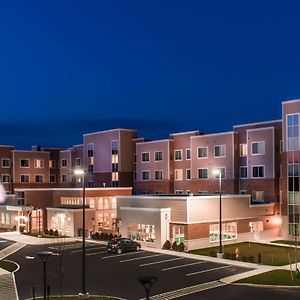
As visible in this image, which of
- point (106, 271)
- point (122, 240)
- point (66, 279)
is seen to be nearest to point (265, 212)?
point (122, 240)

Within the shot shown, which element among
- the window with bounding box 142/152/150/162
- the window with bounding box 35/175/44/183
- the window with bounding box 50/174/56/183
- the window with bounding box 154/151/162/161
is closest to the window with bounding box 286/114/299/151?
the window with bounding box 154/151/162/161

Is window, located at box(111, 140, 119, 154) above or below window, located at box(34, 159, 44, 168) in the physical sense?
above

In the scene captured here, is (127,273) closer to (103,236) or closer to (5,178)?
Answer: (103,236)

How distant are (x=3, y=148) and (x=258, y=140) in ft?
166

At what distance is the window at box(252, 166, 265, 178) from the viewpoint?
5740cm

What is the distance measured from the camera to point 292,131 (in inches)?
1954

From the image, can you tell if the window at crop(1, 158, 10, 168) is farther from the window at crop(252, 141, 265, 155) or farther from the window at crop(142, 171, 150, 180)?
the window at crop(252, 141, 265, 155)

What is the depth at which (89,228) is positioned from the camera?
56.2 metres

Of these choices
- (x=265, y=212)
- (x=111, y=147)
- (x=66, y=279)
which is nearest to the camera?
(x=66, y=279)

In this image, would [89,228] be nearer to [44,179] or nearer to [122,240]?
[122,240]

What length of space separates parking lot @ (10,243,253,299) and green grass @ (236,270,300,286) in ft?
6.99

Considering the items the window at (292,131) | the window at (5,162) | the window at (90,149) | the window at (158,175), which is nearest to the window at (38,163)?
the window at (5,162)

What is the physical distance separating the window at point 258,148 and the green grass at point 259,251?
13.7m

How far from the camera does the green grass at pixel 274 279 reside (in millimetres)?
28734
